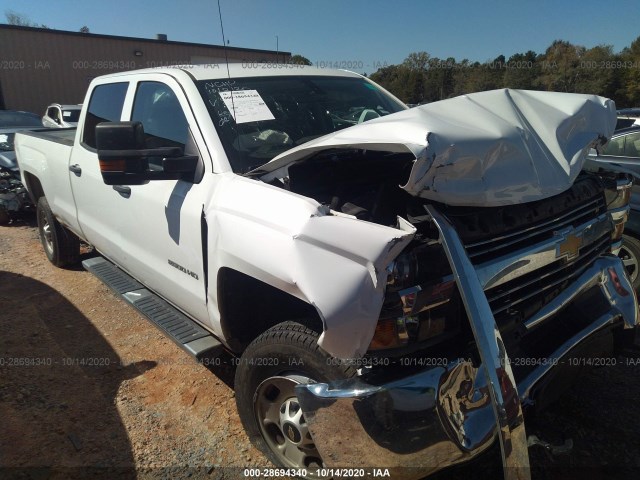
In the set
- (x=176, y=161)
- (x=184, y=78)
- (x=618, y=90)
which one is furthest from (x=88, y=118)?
(x=618, y=90)

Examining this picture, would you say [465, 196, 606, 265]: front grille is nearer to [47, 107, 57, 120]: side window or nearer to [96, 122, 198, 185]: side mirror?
[96, 122, 198, 185]: side mirror

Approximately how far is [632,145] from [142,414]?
5.33 m

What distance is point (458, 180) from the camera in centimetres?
183

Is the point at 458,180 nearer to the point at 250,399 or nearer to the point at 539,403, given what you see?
the point at 539,403

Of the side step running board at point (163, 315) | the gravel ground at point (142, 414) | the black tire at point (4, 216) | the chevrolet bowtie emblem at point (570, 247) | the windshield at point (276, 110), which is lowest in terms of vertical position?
the gravel ground at point (142, 414)

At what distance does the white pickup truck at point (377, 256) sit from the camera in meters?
1.74

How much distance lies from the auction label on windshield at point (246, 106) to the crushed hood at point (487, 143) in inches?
22.6

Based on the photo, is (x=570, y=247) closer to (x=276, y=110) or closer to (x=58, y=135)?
(x=276, y=110)

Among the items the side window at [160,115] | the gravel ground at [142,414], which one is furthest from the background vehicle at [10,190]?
the side window at [160,115]

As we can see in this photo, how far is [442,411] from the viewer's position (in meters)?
1.72

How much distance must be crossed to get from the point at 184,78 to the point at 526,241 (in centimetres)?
221

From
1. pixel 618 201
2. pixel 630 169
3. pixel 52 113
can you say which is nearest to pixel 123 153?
pixel 618 201

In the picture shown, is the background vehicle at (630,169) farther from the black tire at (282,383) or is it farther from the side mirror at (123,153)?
the side mirror at (123,153)

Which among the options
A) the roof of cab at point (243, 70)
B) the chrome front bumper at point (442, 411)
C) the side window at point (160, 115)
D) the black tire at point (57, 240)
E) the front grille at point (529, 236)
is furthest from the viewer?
the black tire at point (57, 240)
